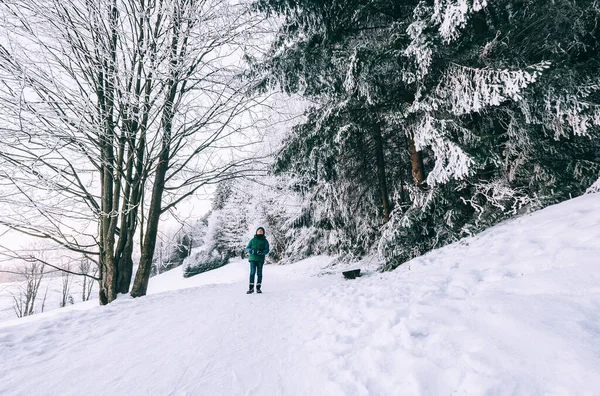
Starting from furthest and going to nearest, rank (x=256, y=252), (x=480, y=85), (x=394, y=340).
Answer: (x=256, y=252), (x=480, y=85), (x=394, y=340)

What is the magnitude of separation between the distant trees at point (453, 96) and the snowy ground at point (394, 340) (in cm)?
122

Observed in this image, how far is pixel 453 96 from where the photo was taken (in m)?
4.26

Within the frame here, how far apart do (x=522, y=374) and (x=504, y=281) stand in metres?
1.56

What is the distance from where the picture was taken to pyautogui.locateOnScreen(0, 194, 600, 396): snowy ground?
1.50 meters

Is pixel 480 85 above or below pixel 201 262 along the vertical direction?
above

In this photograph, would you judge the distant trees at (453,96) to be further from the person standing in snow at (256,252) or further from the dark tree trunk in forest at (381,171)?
the person standing in snow at (256,252)

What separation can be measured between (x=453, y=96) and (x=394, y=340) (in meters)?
4.09

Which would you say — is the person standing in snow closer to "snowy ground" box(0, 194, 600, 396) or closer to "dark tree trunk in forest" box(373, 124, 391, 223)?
"snowy ground" box(0, 194, 600, 396)

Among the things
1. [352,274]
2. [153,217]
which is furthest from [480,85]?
[153,217]

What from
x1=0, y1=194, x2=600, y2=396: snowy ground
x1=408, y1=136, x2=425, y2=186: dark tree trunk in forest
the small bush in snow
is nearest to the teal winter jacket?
x1=0, y1=194, x2=600, y2=396: snowy ground

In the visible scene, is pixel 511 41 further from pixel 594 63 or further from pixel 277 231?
pixel 277 231

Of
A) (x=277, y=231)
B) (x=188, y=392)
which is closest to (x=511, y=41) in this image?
(x=188, y=392)

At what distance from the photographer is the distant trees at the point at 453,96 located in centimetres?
392

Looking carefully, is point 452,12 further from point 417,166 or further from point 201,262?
point 201,262
